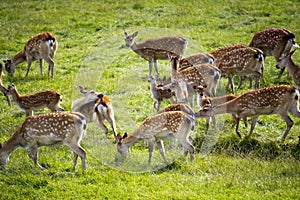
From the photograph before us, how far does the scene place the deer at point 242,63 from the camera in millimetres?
11062

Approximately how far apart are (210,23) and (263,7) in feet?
7.23

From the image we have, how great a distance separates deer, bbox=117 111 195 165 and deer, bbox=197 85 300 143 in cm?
110

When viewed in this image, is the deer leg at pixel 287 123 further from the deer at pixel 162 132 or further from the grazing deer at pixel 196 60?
the grazing deer at pixel 196 60

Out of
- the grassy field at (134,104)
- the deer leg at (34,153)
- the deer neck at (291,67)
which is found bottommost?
the grassy field at (134,104)

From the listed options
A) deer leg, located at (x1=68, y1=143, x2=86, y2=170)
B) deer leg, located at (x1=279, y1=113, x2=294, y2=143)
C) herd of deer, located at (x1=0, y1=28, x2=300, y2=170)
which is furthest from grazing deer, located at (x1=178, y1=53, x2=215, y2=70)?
deer leg, located at (x1=68, y1=143, x2=86, y2=170)

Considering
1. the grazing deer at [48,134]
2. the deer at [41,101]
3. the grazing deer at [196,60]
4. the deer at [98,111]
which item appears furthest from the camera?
the grazing deer at [196,60]

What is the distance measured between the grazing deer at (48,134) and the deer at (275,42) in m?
5.72

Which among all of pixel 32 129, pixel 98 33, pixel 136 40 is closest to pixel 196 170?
pixel 32 129

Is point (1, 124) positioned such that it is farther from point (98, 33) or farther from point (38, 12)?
point (38, 12)

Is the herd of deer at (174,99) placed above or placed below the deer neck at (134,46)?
above

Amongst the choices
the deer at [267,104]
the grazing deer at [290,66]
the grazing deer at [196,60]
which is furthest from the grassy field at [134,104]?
the grazing deer at [196,60]

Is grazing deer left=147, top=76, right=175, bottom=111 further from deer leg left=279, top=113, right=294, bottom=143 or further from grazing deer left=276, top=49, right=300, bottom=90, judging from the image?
grazing deer left=276, top=49, right=300, bottom=90

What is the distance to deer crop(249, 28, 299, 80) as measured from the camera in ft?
40.1

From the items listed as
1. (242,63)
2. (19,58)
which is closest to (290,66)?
(242,63)
